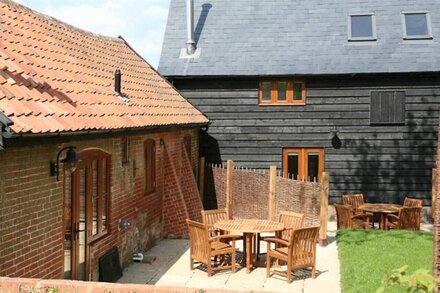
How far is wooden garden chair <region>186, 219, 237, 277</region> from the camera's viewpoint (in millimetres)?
10234

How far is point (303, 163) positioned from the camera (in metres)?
17.4

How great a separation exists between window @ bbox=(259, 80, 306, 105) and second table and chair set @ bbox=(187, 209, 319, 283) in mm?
6448

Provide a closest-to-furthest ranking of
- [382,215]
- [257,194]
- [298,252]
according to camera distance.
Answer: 1. [298,252]
2. [382,215]
3. [257,194]

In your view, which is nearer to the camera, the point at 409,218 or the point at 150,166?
the point at 150,166

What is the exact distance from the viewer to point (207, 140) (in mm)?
17828

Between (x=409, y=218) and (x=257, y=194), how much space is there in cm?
385

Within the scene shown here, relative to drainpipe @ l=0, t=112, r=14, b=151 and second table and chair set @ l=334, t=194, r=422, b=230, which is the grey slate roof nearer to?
second table and chair set @ l=334, t=194, r=422, b=230

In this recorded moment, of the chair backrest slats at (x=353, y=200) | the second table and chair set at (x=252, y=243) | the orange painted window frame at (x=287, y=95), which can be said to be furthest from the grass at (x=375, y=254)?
the orange painted window frame at (x=287, y=95)

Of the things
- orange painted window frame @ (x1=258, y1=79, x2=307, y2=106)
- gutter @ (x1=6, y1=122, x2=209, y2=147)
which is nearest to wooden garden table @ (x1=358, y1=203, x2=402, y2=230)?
orange painted window frame @ (x1=258, y1=79, x2=307, y2=106)

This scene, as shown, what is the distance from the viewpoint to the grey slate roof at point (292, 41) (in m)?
17.1

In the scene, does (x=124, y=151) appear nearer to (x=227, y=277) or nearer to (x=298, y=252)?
(x=227, y=277)

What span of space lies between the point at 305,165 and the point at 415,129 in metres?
3.39

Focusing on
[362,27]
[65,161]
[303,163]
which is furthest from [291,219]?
[362,27]

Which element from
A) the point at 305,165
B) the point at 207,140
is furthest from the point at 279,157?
the point at 207,140
